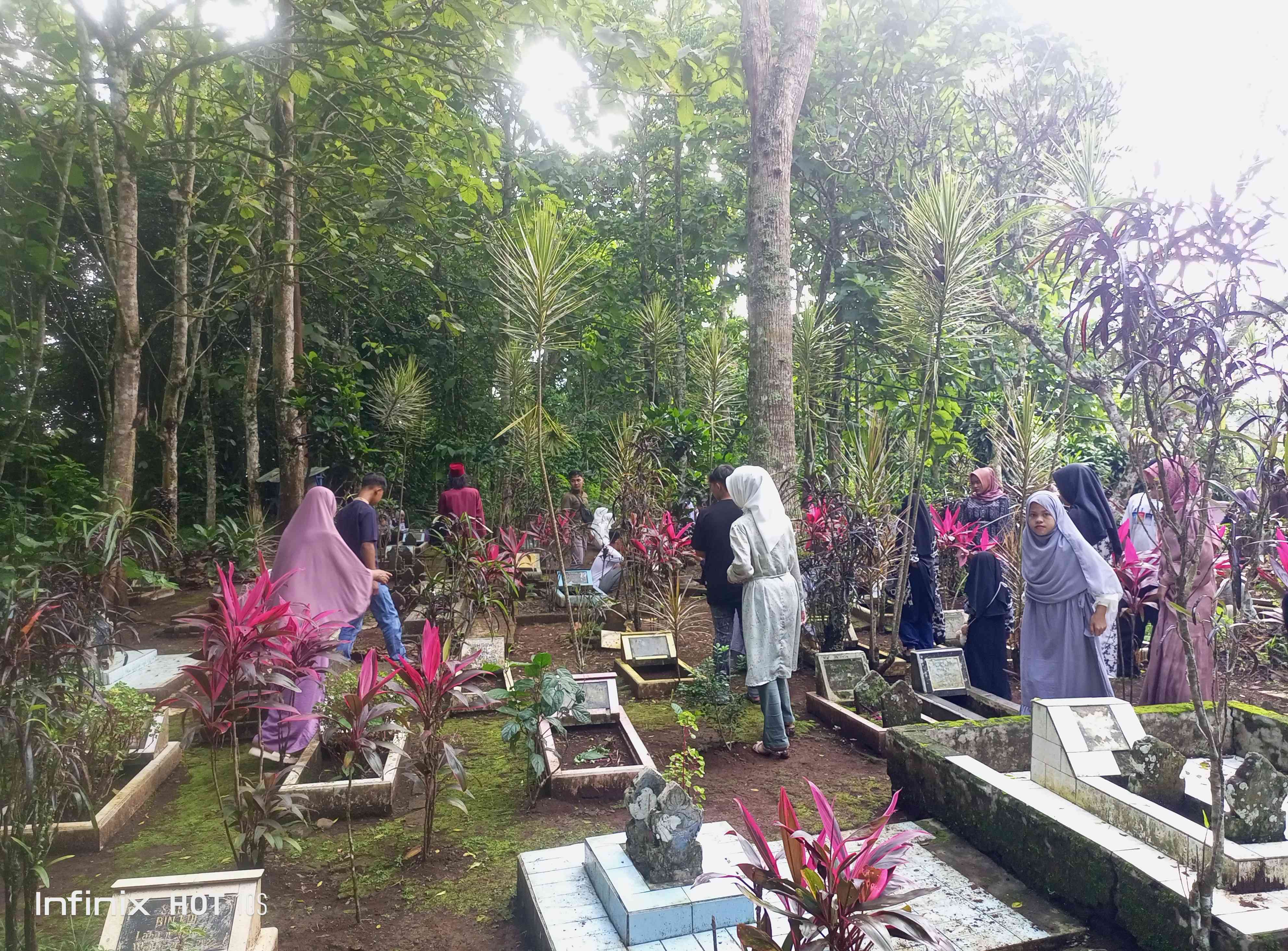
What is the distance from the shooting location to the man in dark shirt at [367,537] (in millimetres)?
5770

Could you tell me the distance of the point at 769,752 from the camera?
4.84m

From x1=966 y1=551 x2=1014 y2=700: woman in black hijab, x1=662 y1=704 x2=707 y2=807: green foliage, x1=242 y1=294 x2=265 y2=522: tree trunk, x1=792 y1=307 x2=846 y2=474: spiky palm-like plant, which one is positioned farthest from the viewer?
x1=242 y1=294 x2=265 y2=522: tree trunk

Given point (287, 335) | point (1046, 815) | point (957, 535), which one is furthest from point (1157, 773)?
point (287, 335)

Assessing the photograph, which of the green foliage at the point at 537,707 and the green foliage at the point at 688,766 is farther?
the green foliage at the point at 537,707

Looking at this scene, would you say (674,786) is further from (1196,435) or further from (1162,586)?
(1162,586)

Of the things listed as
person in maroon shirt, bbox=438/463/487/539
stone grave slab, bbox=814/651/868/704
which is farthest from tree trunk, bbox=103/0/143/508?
stone grave slab, bbox=814/651/868/704

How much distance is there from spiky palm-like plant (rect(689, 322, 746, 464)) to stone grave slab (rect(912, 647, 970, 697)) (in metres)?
4.60

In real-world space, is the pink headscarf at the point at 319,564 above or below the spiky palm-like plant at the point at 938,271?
below

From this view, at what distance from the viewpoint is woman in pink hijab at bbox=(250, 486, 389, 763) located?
15.5 ft

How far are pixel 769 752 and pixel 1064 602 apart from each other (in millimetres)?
1901

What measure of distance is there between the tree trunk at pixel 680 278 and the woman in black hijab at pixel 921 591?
5.55 metres

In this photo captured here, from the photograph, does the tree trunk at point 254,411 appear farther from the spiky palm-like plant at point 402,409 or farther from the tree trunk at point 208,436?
the tree trunk at point 208,436

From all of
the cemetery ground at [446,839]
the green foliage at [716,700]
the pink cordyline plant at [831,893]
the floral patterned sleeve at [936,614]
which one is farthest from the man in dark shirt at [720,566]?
the pink cordyline plant at [831,893]

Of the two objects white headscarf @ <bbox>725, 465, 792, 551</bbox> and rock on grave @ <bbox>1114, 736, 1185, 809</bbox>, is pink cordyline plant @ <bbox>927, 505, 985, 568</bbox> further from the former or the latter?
rock on grave @ <bbox>1114, 736, 1185, 809</bbox>
